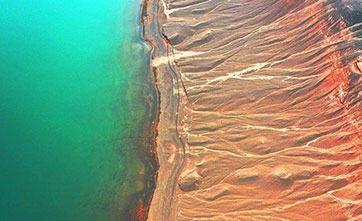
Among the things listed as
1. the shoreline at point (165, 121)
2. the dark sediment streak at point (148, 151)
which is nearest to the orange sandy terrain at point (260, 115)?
the shoreline at point (165, 121)

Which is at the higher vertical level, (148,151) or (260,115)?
(260,115)

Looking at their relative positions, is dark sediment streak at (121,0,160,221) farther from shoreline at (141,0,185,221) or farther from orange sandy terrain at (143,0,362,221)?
orange sandy terrain at (143,0,362,221)

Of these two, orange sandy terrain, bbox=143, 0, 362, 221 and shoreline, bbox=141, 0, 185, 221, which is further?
shoreline, bbox=141, 0, 185, 221

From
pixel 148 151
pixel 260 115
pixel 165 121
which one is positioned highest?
pixel 260 115

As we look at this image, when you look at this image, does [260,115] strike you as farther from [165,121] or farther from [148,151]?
[148,151]

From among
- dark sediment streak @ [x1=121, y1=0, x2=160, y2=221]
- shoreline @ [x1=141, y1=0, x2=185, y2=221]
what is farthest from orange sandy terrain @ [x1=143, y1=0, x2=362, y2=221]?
dark sediment streak @ [x1=121, y1=0, x2=160, y2=221]

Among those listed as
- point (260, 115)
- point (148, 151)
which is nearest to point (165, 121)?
point (148, 151)

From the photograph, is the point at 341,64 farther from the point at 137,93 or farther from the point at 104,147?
the point at 104,147

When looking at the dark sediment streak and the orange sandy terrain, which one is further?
the dark sediment streak
